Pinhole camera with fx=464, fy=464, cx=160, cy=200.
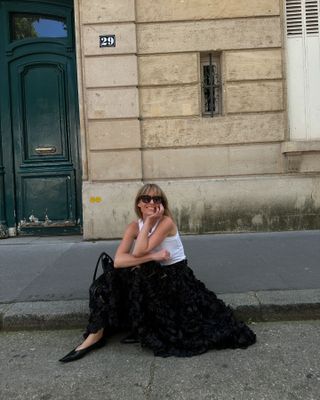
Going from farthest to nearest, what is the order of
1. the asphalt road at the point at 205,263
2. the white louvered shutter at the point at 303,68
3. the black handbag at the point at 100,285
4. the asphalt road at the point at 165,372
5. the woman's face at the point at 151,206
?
the white louvered shutter at the point at 303,68
the asphalt road at the point at 205,263
the woman's face at the point at 151,206
the black handbag at the point at 100,285
the asphalt road at the point at 165,372

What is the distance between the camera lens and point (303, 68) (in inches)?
297

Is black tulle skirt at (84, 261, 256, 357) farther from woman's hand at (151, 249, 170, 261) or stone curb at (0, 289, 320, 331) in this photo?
stone curb at (0, 289, 320, 331)

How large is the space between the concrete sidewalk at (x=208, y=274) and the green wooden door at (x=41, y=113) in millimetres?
690

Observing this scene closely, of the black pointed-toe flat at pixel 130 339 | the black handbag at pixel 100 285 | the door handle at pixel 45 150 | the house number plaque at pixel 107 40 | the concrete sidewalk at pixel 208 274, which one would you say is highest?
the house number plaque at pixel 107 40

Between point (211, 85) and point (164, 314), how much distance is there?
16.1 ft

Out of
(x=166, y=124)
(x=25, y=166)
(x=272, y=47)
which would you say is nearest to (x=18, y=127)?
(x=25, y=166)

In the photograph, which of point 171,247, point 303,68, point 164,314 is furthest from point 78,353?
point 303,68

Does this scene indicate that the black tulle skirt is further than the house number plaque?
No

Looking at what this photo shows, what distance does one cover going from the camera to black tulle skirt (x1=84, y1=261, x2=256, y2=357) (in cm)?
351

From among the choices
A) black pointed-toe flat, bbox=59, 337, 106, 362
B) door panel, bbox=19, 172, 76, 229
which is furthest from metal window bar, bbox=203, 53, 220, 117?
black pointed-toe flat, bbox=59, 337, 106, 362

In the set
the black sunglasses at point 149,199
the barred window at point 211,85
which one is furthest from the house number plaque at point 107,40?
the black sunglasses at point 149,199

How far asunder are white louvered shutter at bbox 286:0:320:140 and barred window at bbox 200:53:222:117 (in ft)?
3.72

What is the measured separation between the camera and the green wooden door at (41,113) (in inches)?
313

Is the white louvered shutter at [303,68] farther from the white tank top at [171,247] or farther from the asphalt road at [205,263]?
the white tank top at [171,247]
